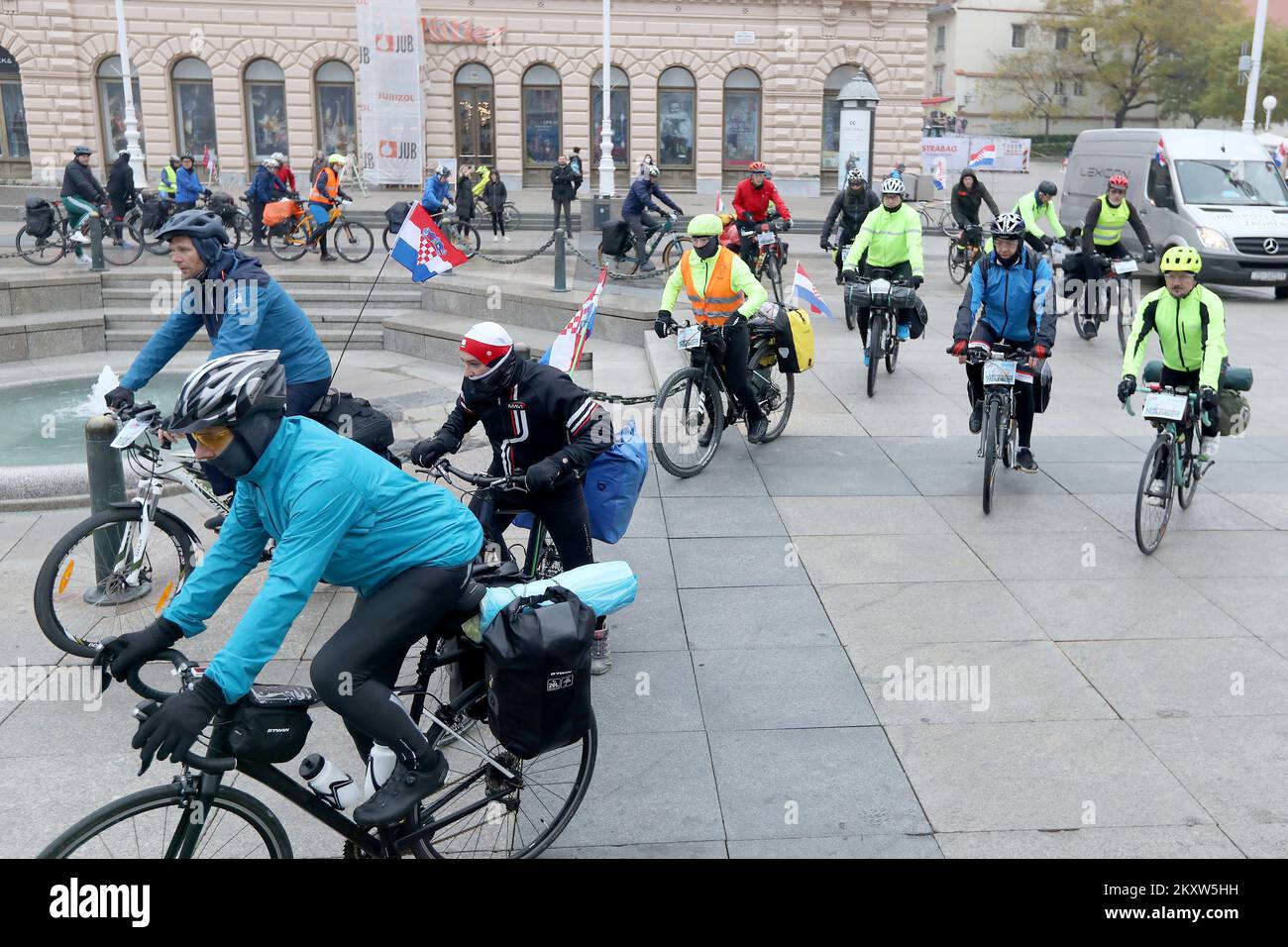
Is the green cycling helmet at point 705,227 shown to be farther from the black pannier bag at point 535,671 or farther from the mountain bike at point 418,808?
the black pannier bag at point 535,671

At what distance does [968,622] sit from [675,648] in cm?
160

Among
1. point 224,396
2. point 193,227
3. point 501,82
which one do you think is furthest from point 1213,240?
point 501,82

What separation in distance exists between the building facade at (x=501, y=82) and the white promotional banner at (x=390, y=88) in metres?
1.64

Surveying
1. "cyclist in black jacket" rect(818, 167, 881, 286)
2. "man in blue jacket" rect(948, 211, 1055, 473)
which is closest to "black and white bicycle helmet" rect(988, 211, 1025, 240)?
"man in blue jacket" rect(948, 211, 1055, 473)

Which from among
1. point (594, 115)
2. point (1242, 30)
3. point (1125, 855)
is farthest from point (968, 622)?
point (1242, 30)

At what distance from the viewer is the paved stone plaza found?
15.3 ft

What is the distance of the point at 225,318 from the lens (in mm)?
6391

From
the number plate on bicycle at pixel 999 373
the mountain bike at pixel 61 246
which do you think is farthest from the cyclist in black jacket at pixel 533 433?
Answer: the mountain bike at pixel 61 246

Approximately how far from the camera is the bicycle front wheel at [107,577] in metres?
5.98

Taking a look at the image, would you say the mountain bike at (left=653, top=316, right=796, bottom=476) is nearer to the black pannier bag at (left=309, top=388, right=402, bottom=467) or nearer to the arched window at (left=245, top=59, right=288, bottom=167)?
the black pannier bag at (left=309, top=388, right=402, bottom=467)

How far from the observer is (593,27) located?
1407 inches

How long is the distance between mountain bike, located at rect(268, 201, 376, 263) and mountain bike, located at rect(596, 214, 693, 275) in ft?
12.8

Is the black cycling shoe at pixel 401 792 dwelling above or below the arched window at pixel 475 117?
below
